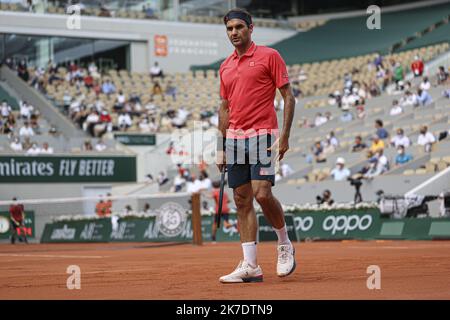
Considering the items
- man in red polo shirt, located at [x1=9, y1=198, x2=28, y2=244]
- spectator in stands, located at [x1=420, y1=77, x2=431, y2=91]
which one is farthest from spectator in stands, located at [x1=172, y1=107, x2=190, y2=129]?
spectator in stands, located at [x1=420, y1=77, x2=431, y2=91]

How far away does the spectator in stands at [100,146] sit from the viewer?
3807 cm

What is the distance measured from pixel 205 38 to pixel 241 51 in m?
42.9

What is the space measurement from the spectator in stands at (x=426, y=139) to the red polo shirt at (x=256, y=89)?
67.7 feet

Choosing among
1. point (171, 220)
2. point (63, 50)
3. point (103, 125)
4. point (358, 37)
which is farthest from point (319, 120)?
point (63, 50)

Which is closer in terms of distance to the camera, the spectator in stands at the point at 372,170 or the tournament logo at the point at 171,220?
the tournament logo at the point at 171,220

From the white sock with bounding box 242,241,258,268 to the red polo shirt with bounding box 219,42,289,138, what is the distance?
1052 millimetres

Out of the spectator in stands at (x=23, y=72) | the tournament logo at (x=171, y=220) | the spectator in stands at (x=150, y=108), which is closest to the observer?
the tournament logo at (x=171, y=220)

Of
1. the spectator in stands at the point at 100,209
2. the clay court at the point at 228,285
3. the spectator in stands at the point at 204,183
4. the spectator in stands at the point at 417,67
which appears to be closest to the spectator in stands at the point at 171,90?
the spectator in stands at the point at 417,67

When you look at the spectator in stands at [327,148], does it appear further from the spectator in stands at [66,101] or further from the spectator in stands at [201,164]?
the spectator in stands at [66,101]

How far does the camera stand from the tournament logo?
28844 mm

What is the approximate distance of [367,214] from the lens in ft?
84.1

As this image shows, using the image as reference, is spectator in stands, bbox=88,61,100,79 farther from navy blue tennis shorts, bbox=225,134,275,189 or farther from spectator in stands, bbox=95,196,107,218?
navy blue tennis shorts, bbox=225,134,275,189
